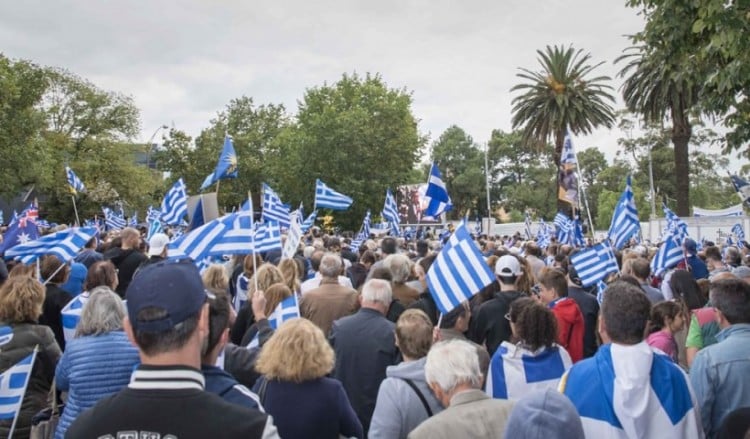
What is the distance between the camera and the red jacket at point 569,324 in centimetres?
637

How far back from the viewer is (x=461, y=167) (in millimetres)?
86438

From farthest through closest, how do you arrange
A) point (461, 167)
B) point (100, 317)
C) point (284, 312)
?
point (461, 167), point (284, 312), point (100, 317)

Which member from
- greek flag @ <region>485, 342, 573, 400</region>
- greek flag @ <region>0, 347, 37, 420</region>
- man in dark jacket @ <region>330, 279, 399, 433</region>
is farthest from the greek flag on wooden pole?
greek flag @ <region>485, 342, 573, 400</region>

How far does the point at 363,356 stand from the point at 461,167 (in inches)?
3242

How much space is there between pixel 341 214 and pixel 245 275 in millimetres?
37475

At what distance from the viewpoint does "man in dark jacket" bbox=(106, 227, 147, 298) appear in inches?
376

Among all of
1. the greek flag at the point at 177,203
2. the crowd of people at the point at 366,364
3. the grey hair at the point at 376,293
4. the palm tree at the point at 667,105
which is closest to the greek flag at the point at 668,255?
the crowd of people at the point at 366,364

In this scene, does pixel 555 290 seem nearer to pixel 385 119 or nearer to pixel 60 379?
pixel 60 379

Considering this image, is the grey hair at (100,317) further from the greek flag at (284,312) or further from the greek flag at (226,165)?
the greek flag at (226,165)

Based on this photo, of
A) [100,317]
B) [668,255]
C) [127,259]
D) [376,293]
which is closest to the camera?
[100,317]

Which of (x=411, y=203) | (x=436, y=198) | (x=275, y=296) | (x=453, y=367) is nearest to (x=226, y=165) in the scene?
(x=436, y=198)

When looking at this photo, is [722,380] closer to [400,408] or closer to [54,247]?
[400,408]

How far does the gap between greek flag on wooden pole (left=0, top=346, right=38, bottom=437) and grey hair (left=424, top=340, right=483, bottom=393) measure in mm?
3027

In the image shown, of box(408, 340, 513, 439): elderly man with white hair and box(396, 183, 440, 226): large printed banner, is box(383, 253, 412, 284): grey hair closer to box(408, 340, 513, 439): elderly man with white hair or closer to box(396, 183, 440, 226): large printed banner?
box(408, 340, 513, 439): elderly man with white hair
